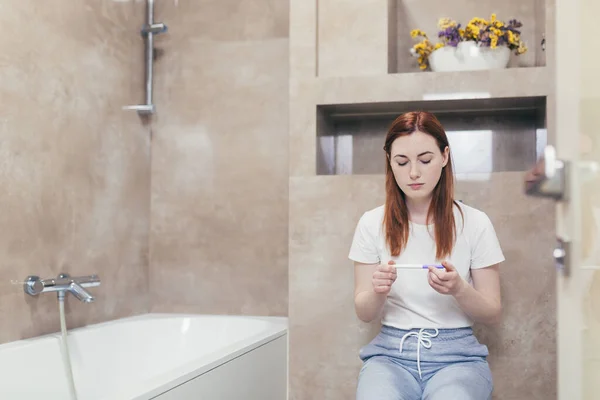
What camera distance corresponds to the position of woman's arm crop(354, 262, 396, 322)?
1646mm

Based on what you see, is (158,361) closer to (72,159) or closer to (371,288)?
(72,159)

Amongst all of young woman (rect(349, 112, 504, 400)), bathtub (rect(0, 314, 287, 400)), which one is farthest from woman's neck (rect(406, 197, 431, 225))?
bathtub (rect(0, 314, 287, 400))

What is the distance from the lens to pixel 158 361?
256 centimetres

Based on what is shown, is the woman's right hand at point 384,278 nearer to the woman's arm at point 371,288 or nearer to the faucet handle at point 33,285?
the woman's arm at point 371,288

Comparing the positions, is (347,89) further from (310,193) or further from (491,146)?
(491,146)

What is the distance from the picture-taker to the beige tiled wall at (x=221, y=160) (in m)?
2.85

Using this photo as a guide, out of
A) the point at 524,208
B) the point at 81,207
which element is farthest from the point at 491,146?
the point at 81,207

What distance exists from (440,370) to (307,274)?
0.72m

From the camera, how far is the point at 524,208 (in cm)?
212

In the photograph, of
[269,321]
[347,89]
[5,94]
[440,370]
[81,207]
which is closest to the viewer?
[440,370]

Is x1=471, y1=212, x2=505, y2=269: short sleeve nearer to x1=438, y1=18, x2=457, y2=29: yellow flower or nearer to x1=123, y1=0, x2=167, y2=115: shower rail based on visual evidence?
x1=438, y1=18, x2=457, y2=29: yellow flower

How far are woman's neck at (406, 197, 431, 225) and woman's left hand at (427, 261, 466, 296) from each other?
28cm

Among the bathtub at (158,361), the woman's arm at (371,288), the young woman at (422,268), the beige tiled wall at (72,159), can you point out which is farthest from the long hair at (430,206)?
the beige tiled wall at (72,159)

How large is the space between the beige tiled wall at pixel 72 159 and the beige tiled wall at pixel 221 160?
0.39 feet
